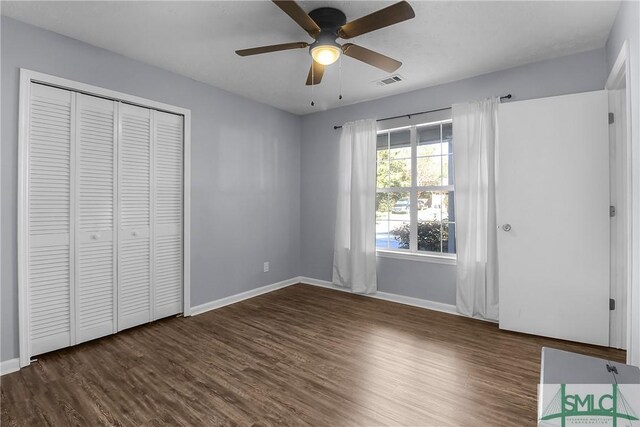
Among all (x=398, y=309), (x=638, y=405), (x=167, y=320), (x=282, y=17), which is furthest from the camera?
(x=398, y=309)

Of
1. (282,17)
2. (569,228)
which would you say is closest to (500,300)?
(569,228)

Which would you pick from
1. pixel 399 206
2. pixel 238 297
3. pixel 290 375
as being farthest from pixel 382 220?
pixel 290 375

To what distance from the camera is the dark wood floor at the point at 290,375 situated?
1.86m

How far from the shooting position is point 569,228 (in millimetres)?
2797

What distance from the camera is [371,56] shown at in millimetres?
2355

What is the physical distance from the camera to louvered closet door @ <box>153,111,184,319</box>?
3277 mm

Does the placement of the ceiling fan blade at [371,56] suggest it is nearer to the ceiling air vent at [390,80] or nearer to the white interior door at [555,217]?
the ceiling air vent at [390,80]

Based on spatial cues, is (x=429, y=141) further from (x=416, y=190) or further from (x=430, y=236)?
(x=430, y=236)

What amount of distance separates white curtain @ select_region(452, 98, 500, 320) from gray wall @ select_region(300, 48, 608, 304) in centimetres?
19

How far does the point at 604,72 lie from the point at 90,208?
4.75 m

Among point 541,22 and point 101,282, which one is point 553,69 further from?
point 101,282

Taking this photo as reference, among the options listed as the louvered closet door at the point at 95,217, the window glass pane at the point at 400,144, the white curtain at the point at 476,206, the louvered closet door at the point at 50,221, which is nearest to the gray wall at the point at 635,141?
the white curtain at the point at 476,206

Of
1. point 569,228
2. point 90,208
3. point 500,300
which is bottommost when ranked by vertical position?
point 500,300

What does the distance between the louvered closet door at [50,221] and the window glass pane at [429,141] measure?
11.8 ft
